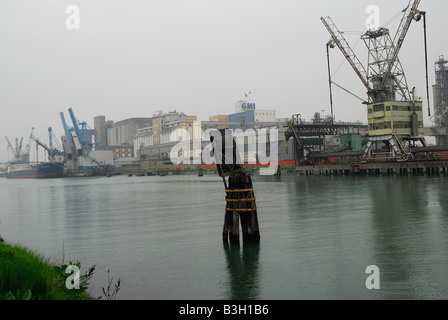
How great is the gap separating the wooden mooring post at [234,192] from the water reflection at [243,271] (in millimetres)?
484

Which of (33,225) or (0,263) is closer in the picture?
(0,263)

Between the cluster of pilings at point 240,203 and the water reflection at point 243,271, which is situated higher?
the cluster of pilings at point 240,203

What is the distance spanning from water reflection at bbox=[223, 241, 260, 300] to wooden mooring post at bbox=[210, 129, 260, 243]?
0.48 meters

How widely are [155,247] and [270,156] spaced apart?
93958mm

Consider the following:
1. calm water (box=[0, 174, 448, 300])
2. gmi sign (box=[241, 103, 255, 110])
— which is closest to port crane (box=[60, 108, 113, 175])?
gmi sign (box=[241, 103, 255, 110])

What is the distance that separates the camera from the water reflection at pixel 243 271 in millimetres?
11083

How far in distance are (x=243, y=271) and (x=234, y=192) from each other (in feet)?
11.0

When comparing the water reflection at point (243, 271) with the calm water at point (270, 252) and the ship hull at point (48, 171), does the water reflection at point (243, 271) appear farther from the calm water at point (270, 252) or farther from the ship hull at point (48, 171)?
the ship hull at point (48, 171)

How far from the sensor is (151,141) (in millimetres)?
195875

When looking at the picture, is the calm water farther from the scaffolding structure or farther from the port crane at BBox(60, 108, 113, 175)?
the port crane at BBox(60, 108, 113, 175)

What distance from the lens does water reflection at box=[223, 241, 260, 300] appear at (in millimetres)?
11083

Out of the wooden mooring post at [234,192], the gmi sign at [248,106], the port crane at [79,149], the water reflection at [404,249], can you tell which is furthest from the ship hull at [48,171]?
the wooden mooring post at [234,192]
